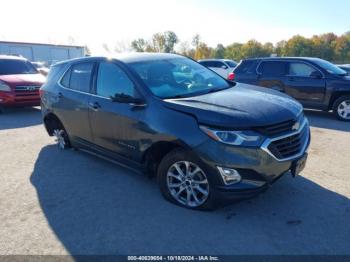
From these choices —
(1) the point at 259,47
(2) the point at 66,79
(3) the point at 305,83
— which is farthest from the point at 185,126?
(1) the point at 259,47

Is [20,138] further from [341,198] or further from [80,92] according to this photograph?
[341,198]

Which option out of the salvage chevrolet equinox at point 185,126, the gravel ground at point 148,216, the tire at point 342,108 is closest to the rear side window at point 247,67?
the tire at point 342,108

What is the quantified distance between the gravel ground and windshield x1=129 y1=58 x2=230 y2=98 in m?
1.36

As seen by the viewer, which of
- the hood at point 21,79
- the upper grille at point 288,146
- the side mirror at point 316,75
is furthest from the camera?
the hood at point 21,79

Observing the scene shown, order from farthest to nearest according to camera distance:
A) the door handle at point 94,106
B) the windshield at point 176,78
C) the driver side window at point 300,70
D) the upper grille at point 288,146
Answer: the driver side window at point 300,70
the door handle at point 94,106
the windshield at point 176,78
the upper grille at point 288,146

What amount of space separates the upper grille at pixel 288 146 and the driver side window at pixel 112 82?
1.81 metres

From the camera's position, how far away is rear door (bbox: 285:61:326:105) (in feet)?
27.1

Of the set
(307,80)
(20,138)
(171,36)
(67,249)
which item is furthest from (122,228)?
(171,36)

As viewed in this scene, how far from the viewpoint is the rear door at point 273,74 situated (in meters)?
8.90

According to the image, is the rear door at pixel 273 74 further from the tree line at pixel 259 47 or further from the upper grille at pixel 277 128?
the tree line at pixel 259 47

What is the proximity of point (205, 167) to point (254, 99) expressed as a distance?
1.07 metres

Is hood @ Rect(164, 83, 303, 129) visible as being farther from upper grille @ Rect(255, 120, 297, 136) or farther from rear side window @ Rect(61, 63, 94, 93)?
rear side window @ Rect(61, 63, 94, 93)

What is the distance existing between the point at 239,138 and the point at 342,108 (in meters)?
6.32

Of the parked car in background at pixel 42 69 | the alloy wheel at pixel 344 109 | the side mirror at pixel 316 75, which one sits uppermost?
the side mirror at pixel 316 75
